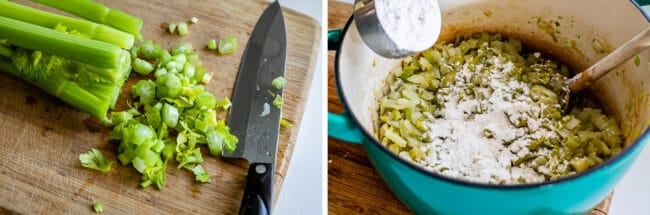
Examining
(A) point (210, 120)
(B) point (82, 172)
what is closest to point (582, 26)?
(A) point (210, 120)

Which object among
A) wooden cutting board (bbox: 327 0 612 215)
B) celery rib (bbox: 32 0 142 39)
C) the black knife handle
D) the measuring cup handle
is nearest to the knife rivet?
the black knife handle

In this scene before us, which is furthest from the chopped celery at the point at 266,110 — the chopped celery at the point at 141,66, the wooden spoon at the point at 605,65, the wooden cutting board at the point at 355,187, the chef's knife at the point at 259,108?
the wooden spoon at the point at 605,65

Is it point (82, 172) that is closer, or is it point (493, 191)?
point (493, 191)

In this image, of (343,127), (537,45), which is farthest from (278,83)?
(537,45)

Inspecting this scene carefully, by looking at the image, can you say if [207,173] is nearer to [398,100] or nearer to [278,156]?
[278,156]

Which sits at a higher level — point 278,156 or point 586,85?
point 586,85

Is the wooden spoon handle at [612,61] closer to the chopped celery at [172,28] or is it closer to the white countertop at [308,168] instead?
the white countertop at [308,168]

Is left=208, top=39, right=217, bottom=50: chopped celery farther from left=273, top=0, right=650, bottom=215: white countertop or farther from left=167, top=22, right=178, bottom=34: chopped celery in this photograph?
left=273, top=0, right=650, bottom=215: white countertop
